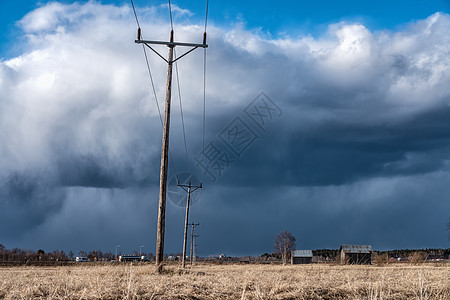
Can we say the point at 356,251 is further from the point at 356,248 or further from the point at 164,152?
the point at 164,152

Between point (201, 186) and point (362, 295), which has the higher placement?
point (201, 186)

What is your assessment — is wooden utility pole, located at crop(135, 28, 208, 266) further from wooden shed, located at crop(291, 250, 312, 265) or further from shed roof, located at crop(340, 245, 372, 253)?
wooden shed, located at crop(291, 250, 312, 265)

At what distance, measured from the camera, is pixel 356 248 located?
83000mm

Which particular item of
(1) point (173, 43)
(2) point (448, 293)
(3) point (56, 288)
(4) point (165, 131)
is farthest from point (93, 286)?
(1) point (173, 43)

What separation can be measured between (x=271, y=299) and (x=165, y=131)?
12.2 meters

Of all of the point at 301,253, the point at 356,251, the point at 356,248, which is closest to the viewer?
the point at 356,251

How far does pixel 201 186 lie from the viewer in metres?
54.4

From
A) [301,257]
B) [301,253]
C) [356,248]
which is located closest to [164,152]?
[356,248]

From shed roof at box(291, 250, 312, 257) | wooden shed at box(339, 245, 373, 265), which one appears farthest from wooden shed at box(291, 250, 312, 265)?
wooden shed at box(339, 245, 373, 265)

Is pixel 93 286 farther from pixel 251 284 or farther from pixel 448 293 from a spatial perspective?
pixel 448 293

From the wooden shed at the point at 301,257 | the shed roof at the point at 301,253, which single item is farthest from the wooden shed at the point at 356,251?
the shed roof at the point at 301,253

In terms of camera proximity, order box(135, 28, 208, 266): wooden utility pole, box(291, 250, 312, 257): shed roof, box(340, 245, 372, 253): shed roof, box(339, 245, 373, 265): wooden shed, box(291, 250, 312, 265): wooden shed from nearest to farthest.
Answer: box(135, 28, 208, 266): wooden utility pole, box(339, 245, 373, 265): wooden shed, box(340, 245, 372, 253): shed roof, box(291, 250, 312, 265): wooden shed, box(291, 250, 312, 257): shed roof

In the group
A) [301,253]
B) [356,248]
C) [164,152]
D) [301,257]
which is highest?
[164,152]

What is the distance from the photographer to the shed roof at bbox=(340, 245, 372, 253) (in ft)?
269
